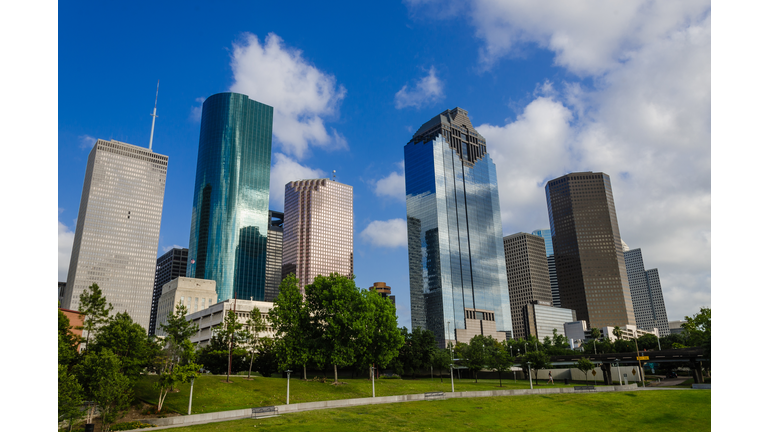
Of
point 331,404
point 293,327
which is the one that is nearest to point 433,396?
point 331,404

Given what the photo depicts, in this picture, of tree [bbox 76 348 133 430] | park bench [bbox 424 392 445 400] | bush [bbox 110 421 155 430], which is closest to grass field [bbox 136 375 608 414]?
bush [bbox 110 421 155 430]

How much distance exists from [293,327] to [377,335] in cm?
1225

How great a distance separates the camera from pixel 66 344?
141 ft

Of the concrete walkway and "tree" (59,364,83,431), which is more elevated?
"tree" (59,364,83,431)

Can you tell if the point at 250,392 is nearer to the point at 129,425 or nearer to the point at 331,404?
the point at 331,404

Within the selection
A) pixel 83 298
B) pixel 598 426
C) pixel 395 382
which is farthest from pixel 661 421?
pixel 83 298

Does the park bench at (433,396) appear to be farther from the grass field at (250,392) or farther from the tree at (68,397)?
the tree at (68,397)

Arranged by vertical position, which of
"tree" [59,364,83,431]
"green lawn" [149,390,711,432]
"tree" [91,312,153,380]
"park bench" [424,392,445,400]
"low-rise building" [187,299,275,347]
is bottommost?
"green lawn" [149,390,711,432]

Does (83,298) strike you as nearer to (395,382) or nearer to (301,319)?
(301,319)

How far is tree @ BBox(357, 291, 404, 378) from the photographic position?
65.8m

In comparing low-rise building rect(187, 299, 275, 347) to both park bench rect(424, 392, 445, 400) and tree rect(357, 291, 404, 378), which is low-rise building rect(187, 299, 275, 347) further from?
park bench rect(424, 392, 445, 400)

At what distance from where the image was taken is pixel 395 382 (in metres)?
73.3

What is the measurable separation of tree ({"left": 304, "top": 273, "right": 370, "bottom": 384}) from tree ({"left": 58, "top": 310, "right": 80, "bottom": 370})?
2846 centimetres

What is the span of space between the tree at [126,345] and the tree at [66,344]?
2.24 metres
